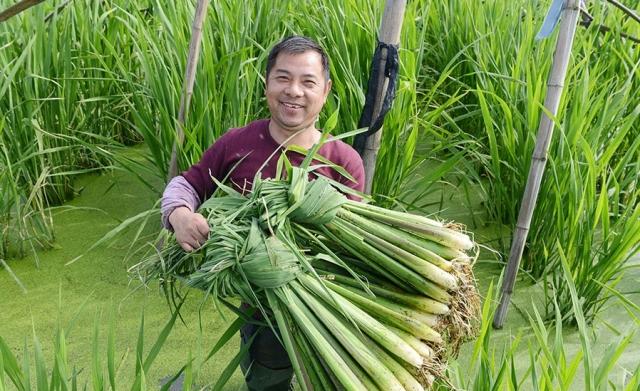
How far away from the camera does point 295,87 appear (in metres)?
1.18

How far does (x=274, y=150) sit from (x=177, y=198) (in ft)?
0.64

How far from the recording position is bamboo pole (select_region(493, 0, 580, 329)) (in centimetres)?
149

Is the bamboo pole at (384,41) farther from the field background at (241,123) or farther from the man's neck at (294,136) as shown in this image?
the man's neck at (294,136)

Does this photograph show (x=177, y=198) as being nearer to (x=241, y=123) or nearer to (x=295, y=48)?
(x=295, y=48)

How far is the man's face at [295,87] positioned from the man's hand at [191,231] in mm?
248

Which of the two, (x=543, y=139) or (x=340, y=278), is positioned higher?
(x=543, y=139)

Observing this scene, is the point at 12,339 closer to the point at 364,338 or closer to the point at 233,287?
the point at 233,287

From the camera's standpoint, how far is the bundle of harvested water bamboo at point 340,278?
3.18 ft

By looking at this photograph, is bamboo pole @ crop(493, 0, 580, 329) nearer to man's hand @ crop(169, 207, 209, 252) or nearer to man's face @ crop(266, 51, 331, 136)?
man's face @ crop(266, 51, 331, 136)

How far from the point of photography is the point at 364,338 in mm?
982

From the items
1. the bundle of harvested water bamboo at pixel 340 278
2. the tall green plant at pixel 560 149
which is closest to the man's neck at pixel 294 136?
the bundle of harvested water bamboo at pixel 340 278

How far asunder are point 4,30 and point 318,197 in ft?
4.85

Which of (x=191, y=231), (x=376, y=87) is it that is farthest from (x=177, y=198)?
(x=376, y=87)

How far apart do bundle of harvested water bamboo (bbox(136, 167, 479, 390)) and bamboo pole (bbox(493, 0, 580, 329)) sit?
0.56 meters
